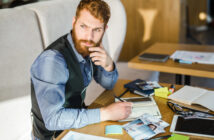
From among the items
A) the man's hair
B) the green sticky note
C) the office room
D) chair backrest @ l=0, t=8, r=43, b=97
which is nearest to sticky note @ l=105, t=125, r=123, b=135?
the office room

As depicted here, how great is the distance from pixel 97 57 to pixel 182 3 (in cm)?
242

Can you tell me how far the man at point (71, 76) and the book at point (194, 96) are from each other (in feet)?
1.04

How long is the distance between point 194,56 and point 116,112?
116 centimetres

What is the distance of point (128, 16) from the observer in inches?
140

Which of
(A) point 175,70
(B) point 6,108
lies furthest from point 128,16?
(B) point 6,108

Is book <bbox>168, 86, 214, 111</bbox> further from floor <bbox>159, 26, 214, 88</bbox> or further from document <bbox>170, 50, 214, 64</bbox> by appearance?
floor <bbox>159, 26, 214, 88</bbox>

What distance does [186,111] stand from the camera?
4.09 ft

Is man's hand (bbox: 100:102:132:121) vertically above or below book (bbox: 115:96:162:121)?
above

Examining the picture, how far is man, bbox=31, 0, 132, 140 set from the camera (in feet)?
3.76

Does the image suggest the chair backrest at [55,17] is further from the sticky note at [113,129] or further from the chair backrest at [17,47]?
the sticky note at [113,129]

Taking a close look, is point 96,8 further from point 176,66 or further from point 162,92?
point 176,66

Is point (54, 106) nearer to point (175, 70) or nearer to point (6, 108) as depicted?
point (6, 108)

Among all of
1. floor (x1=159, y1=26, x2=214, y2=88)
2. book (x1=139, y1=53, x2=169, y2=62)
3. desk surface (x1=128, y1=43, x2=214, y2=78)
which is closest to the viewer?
desk surface (x1=128, y1=43, x2=214, y2=78)

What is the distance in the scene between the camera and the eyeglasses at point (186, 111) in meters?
1.19
